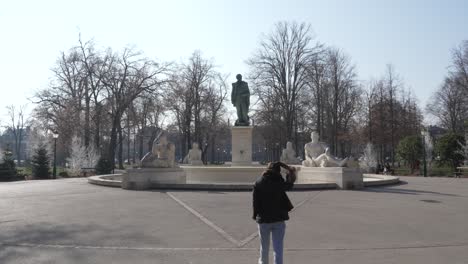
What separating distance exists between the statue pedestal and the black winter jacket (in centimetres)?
2398

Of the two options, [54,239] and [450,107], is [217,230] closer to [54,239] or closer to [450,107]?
[54,239]

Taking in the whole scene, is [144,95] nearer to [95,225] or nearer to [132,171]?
[132,171]

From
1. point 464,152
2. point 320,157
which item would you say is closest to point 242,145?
point 320,157

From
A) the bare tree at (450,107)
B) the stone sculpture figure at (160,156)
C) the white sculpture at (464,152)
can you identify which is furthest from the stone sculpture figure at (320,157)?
the bare tree at (450,107)

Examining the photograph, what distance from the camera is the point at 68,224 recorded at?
34.0ft

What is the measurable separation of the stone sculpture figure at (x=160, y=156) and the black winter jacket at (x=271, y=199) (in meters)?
15.1

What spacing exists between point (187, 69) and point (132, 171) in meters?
36.2

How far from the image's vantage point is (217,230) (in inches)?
374

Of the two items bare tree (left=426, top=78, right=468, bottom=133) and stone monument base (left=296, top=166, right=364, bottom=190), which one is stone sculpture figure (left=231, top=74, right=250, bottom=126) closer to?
stone monument base (left=296, top=166, right=364, bottom=190)

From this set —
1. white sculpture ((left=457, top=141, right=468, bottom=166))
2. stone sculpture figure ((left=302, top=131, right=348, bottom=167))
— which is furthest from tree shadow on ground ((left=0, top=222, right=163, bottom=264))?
white sculpture ((left=457, top=141, right=468, bottom=166))

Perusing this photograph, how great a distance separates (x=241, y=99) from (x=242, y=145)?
3.12 m

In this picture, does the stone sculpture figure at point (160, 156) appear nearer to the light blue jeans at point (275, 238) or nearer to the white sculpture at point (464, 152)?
the light blue jeans at point (275, 238)

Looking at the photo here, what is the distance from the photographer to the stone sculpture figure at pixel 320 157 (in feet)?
68.8

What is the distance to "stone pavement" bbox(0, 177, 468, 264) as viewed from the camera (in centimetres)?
729
